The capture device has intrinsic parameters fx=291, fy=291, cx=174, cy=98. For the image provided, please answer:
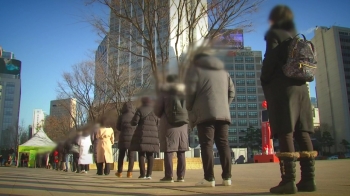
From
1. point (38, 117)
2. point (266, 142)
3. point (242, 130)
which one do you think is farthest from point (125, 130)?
point (242, 130)

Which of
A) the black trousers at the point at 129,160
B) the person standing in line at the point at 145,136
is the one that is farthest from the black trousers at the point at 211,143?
the black trousers at the point at 129,160

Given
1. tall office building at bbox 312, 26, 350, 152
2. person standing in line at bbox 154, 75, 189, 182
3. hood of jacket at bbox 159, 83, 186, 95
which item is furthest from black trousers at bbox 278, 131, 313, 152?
tall office building at bbox 312, 26, 350, 152

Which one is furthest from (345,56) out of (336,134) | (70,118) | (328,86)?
(70,118)

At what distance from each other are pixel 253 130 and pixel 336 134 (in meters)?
24.3

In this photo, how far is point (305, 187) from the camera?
118 inches

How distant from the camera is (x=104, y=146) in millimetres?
9008

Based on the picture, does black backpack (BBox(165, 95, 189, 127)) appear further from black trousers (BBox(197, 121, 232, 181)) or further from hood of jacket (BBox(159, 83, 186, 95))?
hood of jacket (BBox(159, 83, 186, 95))

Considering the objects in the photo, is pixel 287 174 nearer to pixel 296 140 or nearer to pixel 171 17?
pixel 296 140

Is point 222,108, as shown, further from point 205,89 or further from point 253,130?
point 253,130

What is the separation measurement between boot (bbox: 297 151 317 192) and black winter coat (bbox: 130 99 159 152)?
13.0 ft

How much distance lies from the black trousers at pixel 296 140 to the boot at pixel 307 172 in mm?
116

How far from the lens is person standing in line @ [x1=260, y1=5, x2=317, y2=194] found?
9.73ft

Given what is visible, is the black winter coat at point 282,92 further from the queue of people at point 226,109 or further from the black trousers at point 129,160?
the black trousers at point 129,160

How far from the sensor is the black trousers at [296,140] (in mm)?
2968
